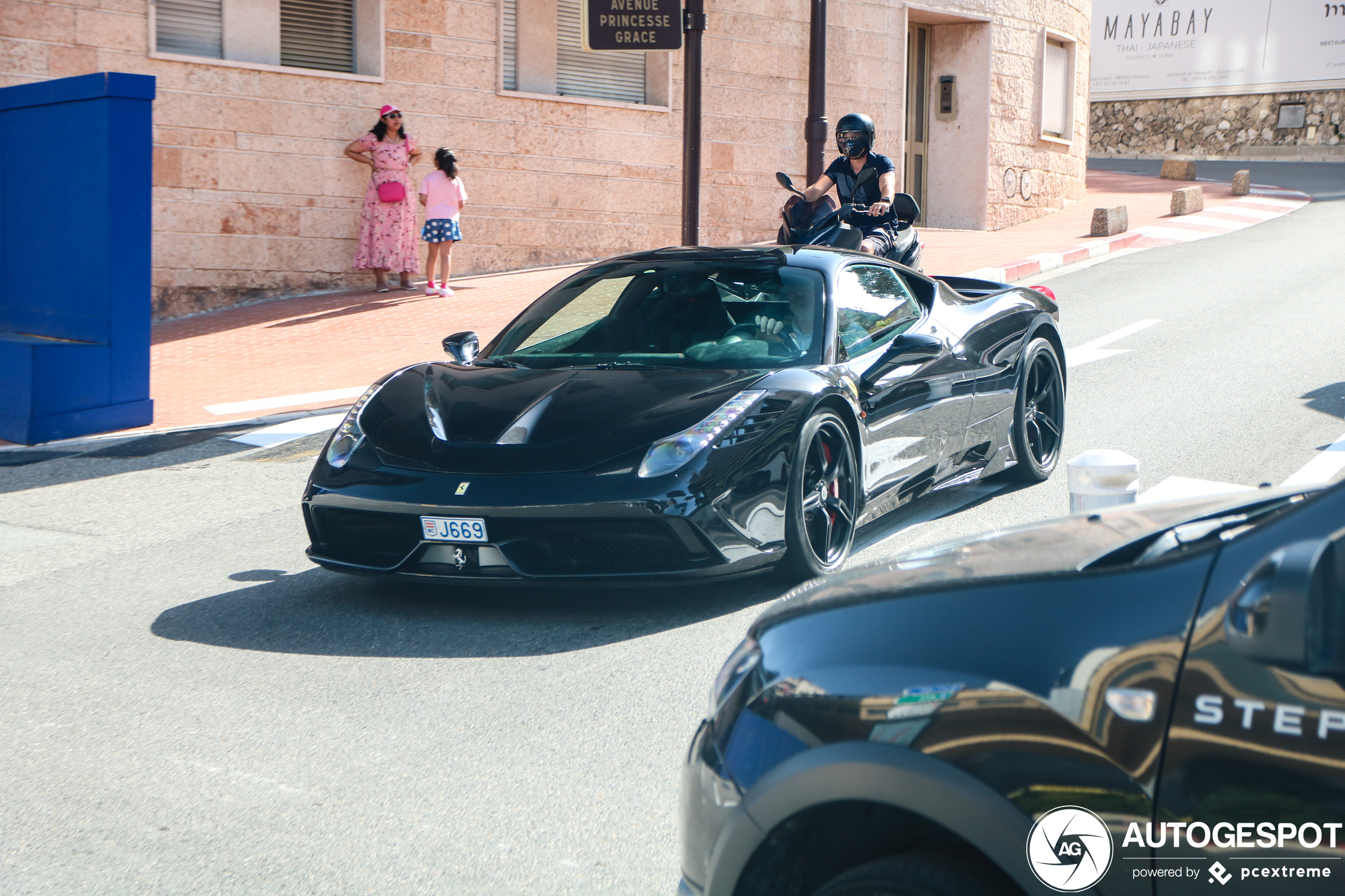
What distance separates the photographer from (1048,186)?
933 inches

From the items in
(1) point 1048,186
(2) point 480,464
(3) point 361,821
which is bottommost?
(3) point 361,821

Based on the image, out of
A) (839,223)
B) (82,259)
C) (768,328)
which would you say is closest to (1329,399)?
(839,223)

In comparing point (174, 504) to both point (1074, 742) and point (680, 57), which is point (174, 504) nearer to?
point (1074, 742)

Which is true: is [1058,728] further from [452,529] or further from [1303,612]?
[452,529]

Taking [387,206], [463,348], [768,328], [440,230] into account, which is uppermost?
[387,206]

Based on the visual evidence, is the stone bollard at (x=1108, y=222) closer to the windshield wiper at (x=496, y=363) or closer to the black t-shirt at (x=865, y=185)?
the black t-shirt at (x=865, y=185)

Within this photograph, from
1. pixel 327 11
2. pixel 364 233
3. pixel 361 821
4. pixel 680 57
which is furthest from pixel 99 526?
pixel 680 57

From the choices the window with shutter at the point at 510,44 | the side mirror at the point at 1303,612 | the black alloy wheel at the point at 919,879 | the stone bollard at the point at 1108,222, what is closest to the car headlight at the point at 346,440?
the black alloy wheel at the point at 919,879

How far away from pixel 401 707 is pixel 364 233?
480 inches

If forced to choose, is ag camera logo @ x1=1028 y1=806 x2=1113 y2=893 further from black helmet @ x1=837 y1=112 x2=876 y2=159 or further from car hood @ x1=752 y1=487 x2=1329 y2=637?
black helmet @ x1=837 y1=112 x2=876 y2=159

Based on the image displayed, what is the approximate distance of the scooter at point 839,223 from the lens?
8.92 m

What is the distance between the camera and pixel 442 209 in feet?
49.1

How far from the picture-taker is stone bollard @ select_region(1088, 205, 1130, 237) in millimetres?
18922

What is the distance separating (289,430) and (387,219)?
6978mm
